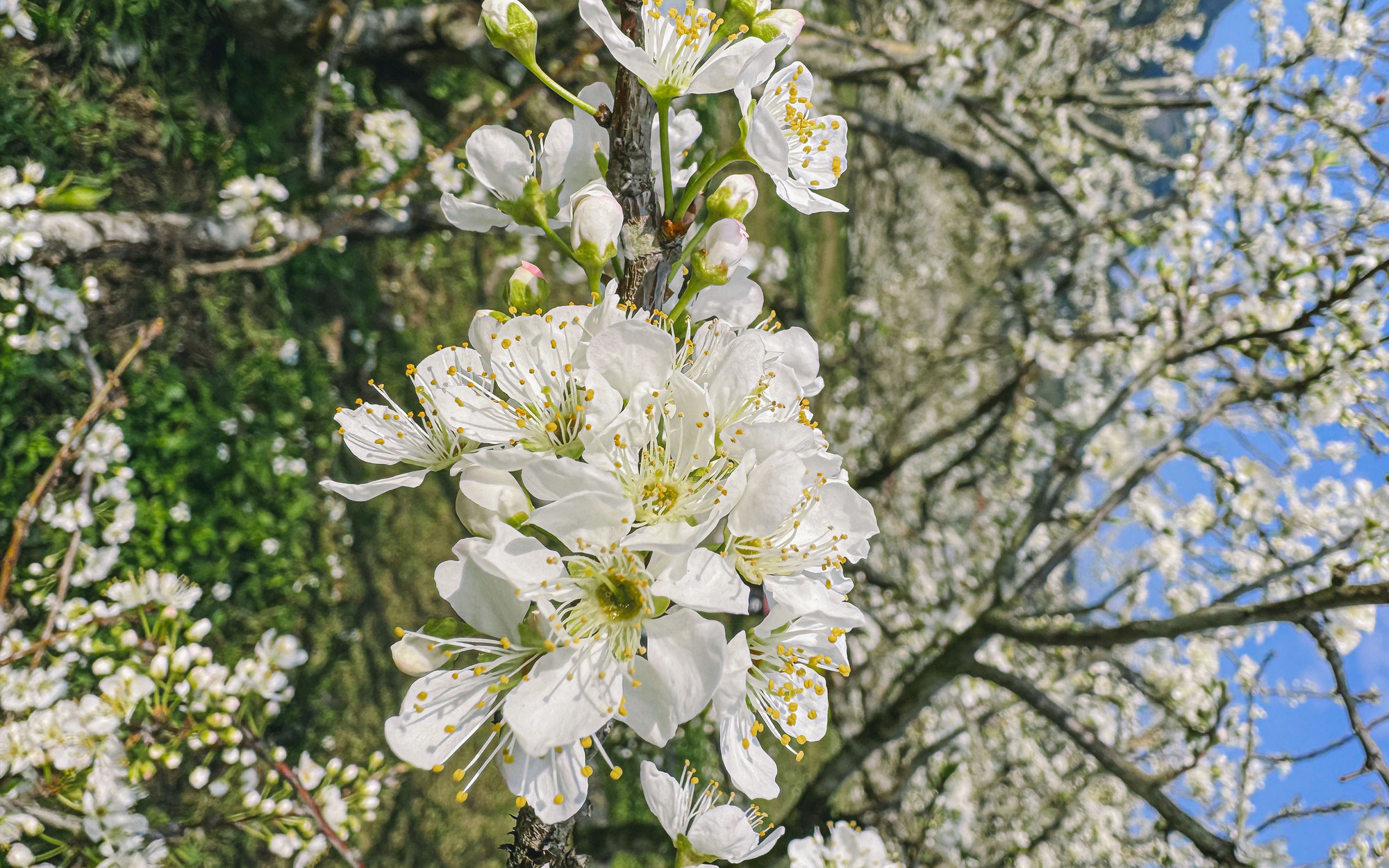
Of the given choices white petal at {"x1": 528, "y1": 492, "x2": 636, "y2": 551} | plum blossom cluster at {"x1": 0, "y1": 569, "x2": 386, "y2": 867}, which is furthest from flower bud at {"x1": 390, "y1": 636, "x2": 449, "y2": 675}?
plum blossom cluster at {"x1": 0, "y1": 569, "x2": 386, "y2": 867}

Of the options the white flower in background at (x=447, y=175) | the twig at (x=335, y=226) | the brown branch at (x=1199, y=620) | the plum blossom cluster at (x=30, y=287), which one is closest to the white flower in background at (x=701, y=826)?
the brown branch at (x=1199, y=620)

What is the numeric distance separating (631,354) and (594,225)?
0.58 ft

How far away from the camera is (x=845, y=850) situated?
1717mm

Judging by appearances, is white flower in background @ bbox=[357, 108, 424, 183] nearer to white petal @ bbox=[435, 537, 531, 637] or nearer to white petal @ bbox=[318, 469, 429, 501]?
white petal @ bbox=[318, 469, 429, 501]

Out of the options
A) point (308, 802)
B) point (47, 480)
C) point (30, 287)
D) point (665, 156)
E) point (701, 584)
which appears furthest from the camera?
point (30, 287)

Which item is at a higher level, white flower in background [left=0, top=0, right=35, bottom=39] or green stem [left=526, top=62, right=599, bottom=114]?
green stem [left=526, top=62, right=599, bottom=114]

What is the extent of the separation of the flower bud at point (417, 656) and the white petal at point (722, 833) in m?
0.41

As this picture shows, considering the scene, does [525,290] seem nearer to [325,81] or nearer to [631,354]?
[631,354]

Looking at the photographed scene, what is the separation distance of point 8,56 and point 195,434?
140 cm

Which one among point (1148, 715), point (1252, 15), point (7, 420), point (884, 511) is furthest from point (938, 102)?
point (7, 420)

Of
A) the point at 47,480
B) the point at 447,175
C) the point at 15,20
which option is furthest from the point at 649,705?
the point at 15,20

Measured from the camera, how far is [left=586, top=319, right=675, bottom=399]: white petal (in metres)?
0.78

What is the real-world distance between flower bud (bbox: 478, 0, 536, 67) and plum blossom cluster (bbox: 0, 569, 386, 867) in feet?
5.30

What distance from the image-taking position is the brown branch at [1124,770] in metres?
1.49
